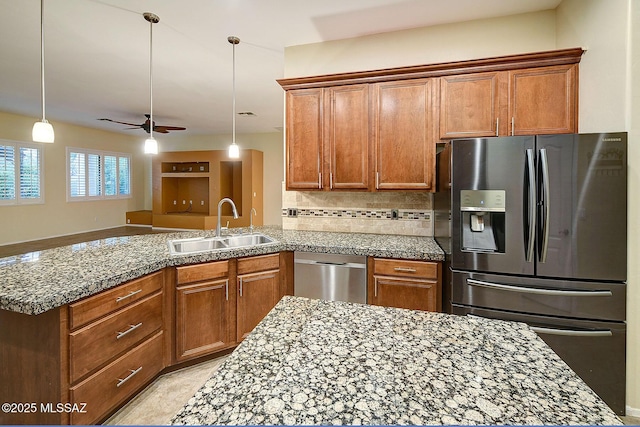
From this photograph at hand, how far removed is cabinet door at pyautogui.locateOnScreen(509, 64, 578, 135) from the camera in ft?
7.85

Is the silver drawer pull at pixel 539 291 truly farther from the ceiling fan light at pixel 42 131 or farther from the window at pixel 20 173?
the window at pixel 20 173

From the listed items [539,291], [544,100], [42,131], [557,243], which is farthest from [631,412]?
[42,131]

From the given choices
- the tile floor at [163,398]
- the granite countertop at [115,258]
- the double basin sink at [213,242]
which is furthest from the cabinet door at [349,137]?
the tile floor at [163,398]

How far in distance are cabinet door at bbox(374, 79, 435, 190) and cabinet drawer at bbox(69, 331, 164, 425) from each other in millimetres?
2150

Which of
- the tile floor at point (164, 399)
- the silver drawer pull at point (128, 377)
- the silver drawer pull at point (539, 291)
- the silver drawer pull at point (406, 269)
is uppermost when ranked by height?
the silver drawer pull at point (406, 269)

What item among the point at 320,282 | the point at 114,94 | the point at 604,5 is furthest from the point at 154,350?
the point at 114,94

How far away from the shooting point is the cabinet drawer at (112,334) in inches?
60.8

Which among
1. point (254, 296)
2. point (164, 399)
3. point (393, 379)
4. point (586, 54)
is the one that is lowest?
point (164, 399)

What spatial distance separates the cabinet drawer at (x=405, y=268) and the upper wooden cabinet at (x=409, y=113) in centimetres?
70

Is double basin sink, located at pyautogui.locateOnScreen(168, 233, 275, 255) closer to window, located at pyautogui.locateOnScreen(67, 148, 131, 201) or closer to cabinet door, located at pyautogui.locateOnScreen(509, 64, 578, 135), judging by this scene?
cabinet door, located at pyautogui.locateOnScreen(509, 64, 578, 135)

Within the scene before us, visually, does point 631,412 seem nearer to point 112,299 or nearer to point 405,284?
point 405,284

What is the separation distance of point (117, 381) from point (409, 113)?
280 cm

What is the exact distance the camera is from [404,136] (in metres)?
2.76

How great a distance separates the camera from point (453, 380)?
0.68 metres
